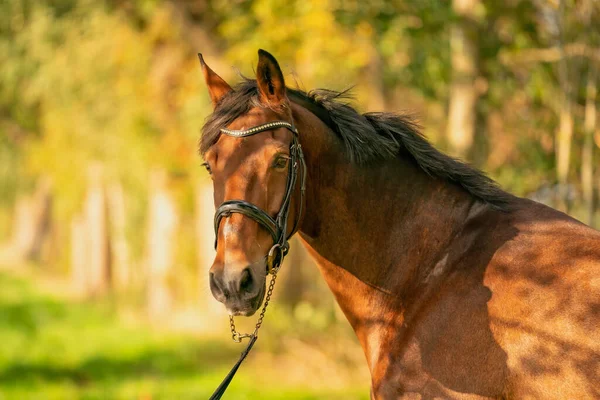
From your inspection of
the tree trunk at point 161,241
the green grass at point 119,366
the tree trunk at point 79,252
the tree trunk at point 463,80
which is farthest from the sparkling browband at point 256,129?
the tree trunk at point 79,252

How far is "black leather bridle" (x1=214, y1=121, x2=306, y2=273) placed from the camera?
3754 millimetres

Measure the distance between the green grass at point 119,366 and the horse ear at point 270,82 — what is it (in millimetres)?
6811

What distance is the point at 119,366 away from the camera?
13.3 metres

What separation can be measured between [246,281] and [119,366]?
10.2m

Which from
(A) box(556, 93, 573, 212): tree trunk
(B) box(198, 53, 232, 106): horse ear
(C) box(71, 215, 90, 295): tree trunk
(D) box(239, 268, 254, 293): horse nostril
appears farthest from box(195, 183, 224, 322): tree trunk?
(C) box(71, 215, 90, 295): tree trunk

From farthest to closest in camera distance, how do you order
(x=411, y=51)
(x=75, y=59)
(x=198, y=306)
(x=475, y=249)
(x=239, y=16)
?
(x=75, y=59), (x=198, y=306), (x=239, y=16), (x=411, y=51), (x=475, y=249)

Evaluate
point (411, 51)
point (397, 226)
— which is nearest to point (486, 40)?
point (411, 51)

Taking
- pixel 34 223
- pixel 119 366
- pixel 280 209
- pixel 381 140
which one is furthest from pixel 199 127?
pixel 34 223

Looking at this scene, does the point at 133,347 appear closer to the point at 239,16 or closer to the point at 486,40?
the point at 239,16

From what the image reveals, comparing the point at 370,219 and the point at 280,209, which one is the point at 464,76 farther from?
the point at 280,209

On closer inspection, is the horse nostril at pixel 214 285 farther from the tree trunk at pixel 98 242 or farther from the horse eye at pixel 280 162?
the tree trunk at pixel 98 242

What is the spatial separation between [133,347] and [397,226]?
38.4 ft

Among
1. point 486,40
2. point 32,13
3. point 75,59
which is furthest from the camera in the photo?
point 75,59

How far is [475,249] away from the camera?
13.3 ft
